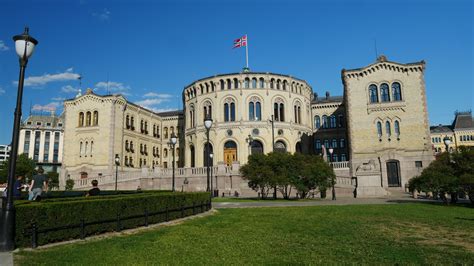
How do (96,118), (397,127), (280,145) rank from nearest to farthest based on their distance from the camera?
1. (397,127)
2. (280,145)
3. (96,118)

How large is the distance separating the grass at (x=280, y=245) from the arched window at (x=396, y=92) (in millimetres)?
36095

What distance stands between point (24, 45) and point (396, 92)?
155 feet

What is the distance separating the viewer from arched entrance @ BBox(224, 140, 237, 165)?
5241cm

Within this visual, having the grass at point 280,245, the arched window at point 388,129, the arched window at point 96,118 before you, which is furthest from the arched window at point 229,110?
the grass at point 280,245

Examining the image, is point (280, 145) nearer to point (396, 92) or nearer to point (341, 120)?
point (341, 120)

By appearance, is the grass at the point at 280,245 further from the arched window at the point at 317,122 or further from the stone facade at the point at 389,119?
the arched window at the point at 317,122

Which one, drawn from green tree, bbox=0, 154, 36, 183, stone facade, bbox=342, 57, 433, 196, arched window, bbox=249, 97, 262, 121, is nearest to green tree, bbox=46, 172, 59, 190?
green tree, bbox=0, 154, 36, 183

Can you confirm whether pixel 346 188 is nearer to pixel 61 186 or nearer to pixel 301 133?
pixel 301 133

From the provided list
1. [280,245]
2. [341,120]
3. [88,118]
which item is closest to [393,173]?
[341,120]

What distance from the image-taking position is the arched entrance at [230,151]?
5241 cm

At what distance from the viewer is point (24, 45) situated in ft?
32.4

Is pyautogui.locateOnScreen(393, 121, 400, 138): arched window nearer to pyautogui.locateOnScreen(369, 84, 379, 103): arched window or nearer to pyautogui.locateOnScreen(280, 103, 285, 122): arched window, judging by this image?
pyautogui.locateOnScreen(369, 84, 379, 103): arched window

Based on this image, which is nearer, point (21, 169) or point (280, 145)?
point (280, 145)

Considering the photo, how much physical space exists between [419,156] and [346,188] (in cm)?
1488
